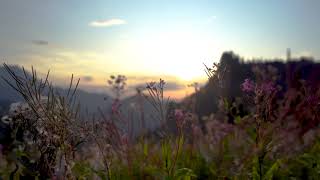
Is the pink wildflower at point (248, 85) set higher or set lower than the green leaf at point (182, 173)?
higher

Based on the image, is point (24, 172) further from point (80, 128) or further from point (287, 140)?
point (287, 140)

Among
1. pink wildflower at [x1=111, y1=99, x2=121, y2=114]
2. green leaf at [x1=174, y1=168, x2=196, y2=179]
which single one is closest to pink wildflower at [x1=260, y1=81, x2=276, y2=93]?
green leaf at [x1=174, y1=168, x2=196, y2=179]

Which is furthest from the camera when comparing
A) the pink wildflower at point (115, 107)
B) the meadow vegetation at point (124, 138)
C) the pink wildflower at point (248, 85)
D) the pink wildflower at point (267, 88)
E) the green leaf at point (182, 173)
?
the pink wildflower at point (115, 107)

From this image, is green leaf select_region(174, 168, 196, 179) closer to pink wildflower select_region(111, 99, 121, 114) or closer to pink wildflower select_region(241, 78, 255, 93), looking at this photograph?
pink wildflower select_region(241, 78, 255, 93)

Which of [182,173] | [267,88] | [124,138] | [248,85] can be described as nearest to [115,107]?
[124,138]

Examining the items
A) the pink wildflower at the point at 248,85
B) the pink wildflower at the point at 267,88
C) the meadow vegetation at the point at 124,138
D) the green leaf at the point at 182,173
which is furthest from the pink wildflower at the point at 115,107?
the pink wildflower at the point at 267,88

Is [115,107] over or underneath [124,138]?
over

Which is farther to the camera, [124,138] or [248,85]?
[124,138]

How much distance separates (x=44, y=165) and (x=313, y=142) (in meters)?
4.01

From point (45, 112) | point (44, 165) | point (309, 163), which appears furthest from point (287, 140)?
point (45, 112)

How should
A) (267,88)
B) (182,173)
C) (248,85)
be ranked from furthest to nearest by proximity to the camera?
(248,85) → (182,173) → (267,88)

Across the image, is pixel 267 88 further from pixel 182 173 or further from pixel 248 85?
pixel 182 173

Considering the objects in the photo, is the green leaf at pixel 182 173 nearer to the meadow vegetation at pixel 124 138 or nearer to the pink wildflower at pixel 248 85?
the meadow vegetation at pixel 124 138

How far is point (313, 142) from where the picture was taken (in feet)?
21.0
